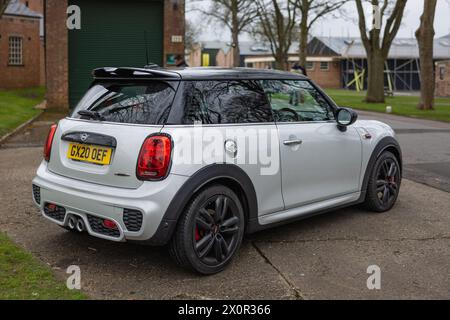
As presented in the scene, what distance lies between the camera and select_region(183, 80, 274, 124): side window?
178 inches

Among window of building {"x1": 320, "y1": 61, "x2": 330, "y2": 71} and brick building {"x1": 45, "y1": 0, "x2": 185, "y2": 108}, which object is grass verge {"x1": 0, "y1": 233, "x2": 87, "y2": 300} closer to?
brick building {"x1": 45, "y1": 0, "x2": 185, "y2": 108}

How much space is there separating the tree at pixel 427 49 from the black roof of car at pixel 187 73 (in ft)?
70.1

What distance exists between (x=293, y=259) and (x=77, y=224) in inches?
70.4

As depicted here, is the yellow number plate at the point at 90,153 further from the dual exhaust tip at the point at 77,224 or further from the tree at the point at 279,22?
the tree at the point at 279,22

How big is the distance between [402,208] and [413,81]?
6249 cm

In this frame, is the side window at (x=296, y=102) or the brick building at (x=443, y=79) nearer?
the side window at (x=296, y=102)

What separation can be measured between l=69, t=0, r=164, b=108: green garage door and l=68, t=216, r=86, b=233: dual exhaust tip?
57.2 feet

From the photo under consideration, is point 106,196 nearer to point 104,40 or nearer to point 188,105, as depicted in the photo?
point 188,105

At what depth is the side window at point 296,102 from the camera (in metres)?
5.17

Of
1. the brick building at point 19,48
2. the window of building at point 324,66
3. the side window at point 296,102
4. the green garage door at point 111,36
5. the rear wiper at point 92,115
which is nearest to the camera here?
the rear wiper at point 92,115
